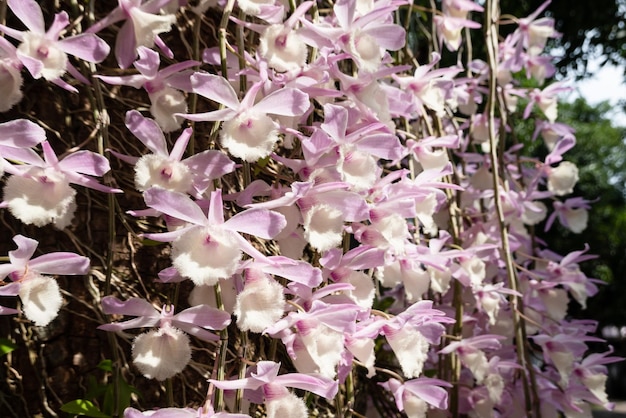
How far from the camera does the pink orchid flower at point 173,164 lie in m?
0.73

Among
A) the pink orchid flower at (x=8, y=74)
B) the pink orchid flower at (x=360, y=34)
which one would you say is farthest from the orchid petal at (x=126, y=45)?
the pink orchid flower at (x=360, y=34)

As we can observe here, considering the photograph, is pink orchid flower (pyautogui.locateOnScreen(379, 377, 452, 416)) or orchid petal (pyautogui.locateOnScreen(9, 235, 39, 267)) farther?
pink orchid flower (pyautogui.locateOnScreen(379, 377, 452, 416))

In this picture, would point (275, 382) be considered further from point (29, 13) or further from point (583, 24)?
point (583, 24)

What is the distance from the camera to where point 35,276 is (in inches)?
27.3

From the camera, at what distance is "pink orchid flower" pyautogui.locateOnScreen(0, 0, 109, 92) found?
2.32 ft

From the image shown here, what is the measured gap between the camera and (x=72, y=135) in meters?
0.88

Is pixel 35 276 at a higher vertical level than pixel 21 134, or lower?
lower

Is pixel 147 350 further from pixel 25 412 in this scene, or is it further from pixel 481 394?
pixel 481 394

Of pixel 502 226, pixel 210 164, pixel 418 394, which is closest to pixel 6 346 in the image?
pixel 210 164

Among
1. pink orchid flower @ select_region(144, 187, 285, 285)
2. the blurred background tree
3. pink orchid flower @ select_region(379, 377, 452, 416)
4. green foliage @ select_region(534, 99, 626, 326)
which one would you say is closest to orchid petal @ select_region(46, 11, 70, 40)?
pink orchid flower @ select_region(144, 187, 285, 285)

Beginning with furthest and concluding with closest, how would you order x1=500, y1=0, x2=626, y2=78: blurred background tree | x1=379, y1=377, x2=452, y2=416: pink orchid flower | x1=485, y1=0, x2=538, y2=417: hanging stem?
x1=500, y1=0, x2=626, y2=78: blurred background tree → x1=485, y1=0, x2=538, y2=417: hanging stem → x1=379, y1=377, x2=452, y2=416: pink orchid flower

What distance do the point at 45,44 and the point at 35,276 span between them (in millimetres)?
256

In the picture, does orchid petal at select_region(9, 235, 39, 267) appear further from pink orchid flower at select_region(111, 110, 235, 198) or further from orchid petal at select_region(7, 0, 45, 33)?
orchid petal at select_region(7, 0, 45, 33)

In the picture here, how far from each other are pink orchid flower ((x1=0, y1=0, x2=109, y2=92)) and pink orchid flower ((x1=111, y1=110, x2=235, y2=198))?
0.29ft
